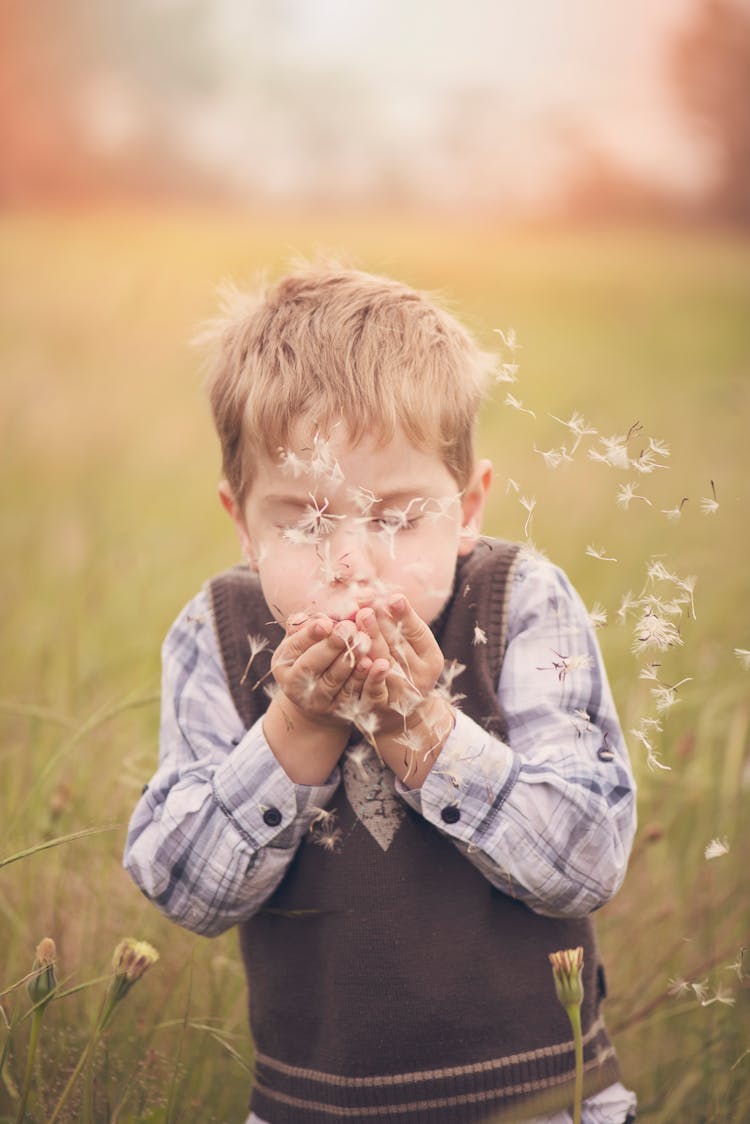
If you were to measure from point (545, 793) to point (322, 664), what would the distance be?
390mm

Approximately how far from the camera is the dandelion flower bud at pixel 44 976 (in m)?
1.34

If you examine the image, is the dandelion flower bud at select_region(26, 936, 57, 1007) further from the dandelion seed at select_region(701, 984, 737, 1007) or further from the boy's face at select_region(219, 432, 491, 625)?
the dandelion seed at select_region(701, 984, 737, 1007)

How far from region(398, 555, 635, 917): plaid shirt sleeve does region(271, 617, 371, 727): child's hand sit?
19 cm

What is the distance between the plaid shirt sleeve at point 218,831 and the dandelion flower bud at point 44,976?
1.18 feet

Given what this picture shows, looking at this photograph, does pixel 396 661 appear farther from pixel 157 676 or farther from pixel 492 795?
pixel 157 676

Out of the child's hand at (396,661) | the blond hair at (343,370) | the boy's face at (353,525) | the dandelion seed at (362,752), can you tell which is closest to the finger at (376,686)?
the child's hand at (396,661)

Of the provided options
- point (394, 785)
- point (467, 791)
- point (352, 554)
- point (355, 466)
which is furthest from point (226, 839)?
point (355, 466)

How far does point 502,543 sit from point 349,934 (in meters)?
0.63

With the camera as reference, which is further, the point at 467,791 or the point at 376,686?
the point at 467,791

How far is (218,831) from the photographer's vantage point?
1.69 m

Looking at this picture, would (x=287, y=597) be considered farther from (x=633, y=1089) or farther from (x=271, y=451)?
(x=633, y=1089)

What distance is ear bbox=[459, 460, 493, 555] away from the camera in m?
1.81

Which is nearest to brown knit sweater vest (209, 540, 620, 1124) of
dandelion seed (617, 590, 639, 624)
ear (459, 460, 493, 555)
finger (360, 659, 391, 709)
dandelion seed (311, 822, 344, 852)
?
dandelion seed (311, 822, 344, 852)

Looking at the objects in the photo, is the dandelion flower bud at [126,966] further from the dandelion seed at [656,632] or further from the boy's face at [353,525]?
the dandelion seed at [656,632]
